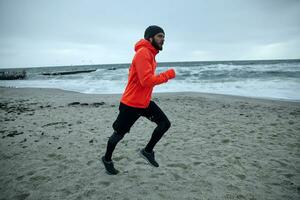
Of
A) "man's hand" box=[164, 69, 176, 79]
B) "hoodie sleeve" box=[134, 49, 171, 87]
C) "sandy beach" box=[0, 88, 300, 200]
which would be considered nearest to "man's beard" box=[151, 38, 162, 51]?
"hoodie sleeve" box=[134, 49, 171, 87]

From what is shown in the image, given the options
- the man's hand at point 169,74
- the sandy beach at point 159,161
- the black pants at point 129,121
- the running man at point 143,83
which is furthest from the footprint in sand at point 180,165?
the man's hand at point 169,74

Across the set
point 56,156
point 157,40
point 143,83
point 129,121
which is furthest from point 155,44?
point 56,156

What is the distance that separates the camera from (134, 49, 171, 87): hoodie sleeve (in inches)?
104

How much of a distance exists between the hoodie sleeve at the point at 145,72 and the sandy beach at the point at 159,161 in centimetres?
150

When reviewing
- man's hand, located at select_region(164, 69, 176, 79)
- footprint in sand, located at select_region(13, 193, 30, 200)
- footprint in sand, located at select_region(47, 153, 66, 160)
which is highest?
man's hand, located at select_region(164, 69, 176, 79)

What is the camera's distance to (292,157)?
3930 millimetres

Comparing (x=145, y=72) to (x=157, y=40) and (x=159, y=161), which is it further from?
(x=159, y=161)

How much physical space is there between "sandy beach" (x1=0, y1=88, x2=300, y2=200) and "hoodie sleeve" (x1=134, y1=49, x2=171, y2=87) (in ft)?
4.90

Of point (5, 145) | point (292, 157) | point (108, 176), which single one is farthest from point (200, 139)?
point (5, 145)

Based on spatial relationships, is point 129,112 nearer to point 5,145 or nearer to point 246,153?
point 246,153

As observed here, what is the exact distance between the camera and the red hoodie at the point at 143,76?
2.65m

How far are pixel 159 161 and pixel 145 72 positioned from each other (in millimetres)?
1904

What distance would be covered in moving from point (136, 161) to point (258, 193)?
2.00m

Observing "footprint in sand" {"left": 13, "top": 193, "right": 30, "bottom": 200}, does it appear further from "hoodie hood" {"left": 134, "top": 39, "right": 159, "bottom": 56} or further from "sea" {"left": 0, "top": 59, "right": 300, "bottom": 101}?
"sea" {"left": 0, "top": 59, "right": 300, "bottom": 101}
